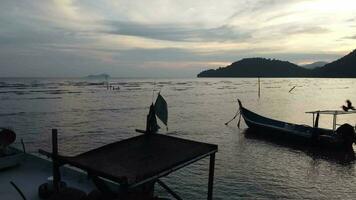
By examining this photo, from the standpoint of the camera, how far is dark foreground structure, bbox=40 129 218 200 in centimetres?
866

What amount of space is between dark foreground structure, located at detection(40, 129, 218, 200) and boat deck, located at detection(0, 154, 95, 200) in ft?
7.87

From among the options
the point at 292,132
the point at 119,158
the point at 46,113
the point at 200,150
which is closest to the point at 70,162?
the point at 119,158

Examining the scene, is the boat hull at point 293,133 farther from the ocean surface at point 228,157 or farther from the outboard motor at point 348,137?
the ocean surface at point 228,157

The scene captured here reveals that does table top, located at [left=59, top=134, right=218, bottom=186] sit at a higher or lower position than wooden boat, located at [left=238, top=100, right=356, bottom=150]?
higher

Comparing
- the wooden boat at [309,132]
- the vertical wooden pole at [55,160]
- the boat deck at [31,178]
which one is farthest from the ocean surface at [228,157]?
the vertical wooden pole at [55,160]

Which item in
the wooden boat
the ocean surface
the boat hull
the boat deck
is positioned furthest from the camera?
the boat hull

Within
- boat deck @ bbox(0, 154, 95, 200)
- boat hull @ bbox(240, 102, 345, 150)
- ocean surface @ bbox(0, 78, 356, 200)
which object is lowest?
ocean surface @ bbox(0, 78, 356, 200)

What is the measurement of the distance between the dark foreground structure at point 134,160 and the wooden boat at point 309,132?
21.3 m

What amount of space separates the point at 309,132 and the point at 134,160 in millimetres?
25876

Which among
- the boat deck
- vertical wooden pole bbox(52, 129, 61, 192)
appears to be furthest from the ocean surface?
vertical wooden pole bbox(52, 129, 61, 192)

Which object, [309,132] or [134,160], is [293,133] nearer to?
[309,132]

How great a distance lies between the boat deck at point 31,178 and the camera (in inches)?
524

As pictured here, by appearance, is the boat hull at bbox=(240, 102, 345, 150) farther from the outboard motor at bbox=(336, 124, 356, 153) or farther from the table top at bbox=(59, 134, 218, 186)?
the table top at bbox=(59, 134, 218, 186)

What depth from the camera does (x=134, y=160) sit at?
9.75 meters
